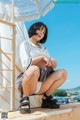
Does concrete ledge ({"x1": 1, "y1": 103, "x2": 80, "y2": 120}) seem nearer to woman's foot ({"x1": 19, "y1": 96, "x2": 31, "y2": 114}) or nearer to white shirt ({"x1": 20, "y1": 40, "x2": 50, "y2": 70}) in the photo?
woman's foot ({"x1": 19, "y1": 96, "x2": 31, "y2": 114})

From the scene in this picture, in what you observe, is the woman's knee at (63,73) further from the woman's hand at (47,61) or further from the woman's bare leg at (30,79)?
the woman's bare leg at (30,79)

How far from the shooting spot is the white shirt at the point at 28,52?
204 centimetres

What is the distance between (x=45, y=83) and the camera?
2.22m

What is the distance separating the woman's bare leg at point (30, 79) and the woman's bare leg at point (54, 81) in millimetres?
187

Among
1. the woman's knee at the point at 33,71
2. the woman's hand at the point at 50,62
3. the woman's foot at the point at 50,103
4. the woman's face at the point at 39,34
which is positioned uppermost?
the woman's face at the point at 39,34

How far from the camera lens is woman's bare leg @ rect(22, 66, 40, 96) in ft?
6.55

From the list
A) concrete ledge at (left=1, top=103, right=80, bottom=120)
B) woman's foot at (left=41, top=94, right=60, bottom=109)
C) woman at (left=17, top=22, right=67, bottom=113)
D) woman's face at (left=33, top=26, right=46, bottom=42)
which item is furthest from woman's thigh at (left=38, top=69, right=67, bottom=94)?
woman's face at (left=33, top=26, right=46, bottom=42)

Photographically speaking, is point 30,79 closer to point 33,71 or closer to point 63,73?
point 33,71

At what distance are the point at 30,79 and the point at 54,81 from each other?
343 mm

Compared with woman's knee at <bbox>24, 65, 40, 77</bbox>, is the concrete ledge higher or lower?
lower

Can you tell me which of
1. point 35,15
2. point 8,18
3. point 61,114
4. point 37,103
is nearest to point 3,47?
point 8,18

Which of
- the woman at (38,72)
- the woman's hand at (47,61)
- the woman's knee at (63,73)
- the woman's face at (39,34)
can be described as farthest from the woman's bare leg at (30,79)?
the woman's face at (39,34)

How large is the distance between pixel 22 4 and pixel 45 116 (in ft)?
4.81

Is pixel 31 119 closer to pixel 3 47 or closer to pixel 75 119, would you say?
pixel 75 119
